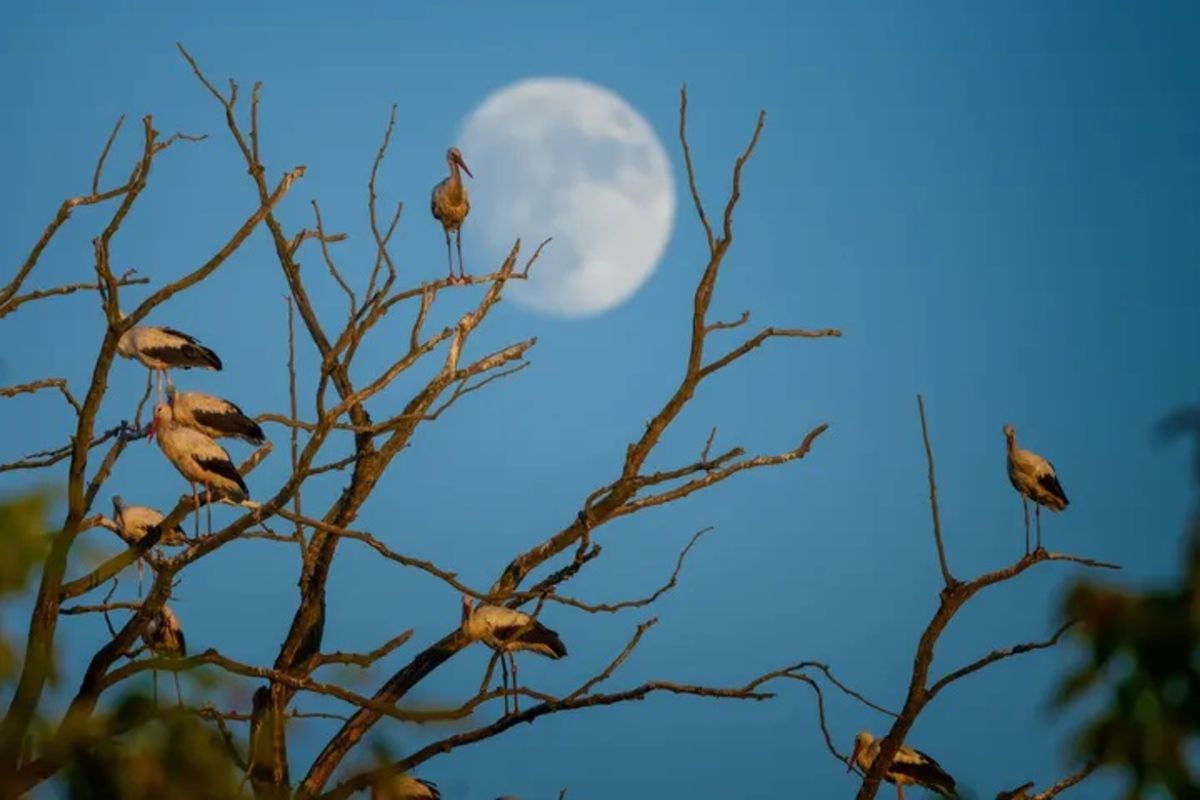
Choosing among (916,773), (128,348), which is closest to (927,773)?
(916,773)

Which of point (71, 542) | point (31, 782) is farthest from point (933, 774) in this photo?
point (71, 542)

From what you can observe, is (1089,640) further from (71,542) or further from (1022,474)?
(1022,474)

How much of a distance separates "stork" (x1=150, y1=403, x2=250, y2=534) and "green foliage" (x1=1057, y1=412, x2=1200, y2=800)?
27.2ft

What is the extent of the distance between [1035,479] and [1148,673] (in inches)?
575

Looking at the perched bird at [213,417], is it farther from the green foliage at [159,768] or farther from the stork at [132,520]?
the green foliage at [159,768]

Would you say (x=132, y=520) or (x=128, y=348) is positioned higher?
(x=128, y=348)

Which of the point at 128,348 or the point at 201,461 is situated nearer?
the point at 201,461

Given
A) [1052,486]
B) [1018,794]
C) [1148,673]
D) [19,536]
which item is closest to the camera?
[1148,673]

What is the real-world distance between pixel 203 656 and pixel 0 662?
529 centimetres

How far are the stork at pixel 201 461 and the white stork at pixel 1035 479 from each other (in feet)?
29.5

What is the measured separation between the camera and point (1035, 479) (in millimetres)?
16438

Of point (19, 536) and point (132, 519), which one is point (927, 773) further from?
point (19, 536)

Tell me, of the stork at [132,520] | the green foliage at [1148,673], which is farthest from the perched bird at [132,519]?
the green foliage at [1148,673]

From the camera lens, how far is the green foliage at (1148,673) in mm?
2283
